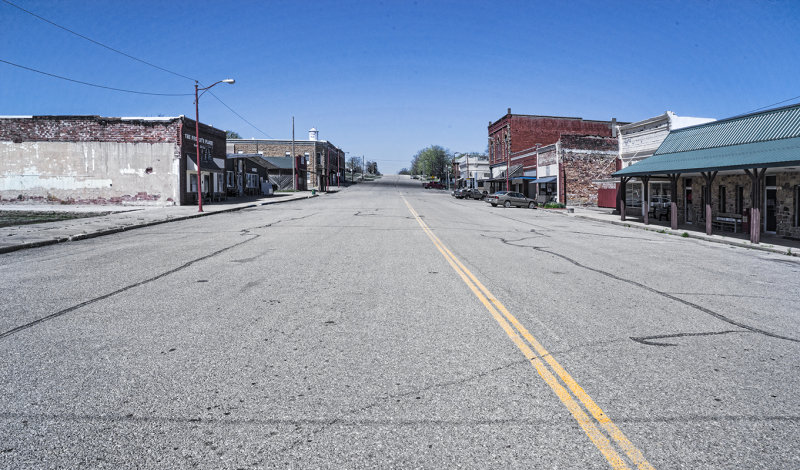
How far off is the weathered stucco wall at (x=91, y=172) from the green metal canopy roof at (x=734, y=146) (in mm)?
29594

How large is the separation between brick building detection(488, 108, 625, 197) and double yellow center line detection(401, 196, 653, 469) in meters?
48.4

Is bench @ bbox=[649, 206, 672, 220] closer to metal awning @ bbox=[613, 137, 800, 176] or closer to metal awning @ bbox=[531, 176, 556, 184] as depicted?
metal awning @ bbox=[613, 137, 800, 176]

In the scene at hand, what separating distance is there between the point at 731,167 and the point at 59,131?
38.8m

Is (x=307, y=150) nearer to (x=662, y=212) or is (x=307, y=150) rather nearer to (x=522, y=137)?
(x=522, y=137)

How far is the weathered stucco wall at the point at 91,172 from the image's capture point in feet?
109

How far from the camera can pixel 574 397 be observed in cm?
381

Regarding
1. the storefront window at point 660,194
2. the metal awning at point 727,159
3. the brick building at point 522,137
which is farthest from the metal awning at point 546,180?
the metal awning at point 727,159

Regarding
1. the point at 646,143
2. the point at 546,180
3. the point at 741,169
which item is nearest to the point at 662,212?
the point at 646,143

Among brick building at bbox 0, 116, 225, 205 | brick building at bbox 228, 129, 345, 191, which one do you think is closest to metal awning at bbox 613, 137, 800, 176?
brick building at bbox 0, 116, 225, 205

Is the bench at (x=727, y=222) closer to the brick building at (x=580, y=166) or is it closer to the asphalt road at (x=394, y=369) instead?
the asphalt road at (x=394, y=369)

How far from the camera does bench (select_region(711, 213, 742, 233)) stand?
21234 millimetres

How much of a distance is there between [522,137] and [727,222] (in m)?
41.4

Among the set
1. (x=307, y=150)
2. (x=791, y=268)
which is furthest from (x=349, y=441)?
(x=307, y=150)

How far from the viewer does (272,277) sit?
28.2 ft
